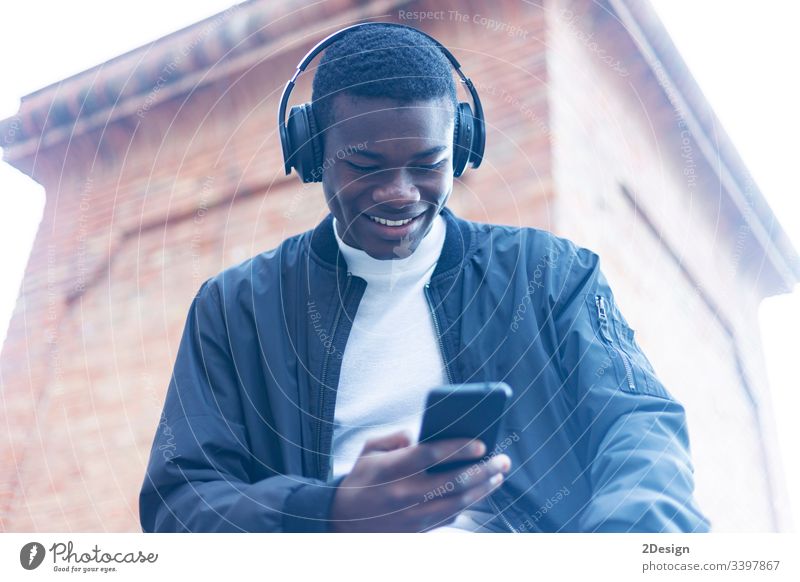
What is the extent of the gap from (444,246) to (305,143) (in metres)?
0.21

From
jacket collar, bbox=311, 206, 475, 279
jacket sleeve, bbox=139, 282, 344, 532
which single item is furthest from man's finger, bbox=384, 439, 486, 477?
jacket collar, bbox=311, 206, 475, 279

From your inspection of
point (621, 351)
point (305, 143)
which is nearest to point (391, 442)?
point (621, 351)

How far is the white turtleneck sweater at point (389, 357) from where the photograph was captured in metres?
0.98

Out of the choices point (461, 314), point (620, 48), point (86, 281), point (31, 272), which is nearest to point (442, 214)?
point (461, 314)

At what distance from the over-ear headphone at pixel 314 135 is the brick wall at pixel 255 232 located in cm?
18

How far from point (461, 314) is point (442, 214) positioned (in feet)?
0.48

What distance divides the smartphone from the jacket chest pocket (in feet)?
0.50

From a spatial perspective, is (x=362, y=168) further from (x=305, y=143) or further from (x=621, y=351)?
(x=621, y=351)

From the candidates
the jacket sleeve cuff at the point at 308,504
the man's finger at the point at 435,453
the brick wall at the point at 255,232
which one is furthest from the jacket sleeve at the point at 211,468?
the brick wall at the point at 255,232

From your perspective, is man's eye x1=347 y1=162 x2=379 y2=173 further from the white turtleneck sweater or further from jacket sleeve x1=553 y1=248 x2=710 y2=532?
jacket sleeve x1=553 y1=248 x2=710 y2=532

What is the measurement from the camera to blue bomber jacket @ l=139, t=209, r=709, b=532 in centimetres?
88

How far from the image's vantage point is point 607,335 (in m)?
0.95

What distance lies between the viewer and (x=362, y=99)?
1.01 m

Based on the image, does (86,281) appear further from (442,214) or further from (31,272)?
(442,214)
